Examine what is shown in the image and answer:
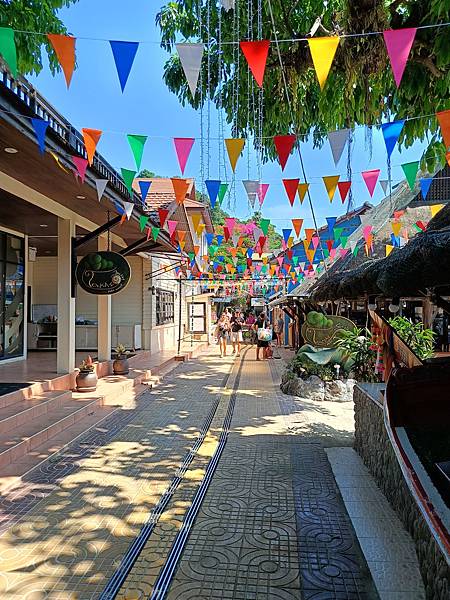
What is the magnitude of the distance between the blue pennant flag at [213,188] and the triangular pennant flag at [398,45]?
3149mm

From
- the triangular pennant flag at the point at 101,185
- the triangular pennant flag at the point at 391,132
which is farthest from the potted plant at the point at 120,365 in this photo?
the triangular pennant flag at the point at 391,132

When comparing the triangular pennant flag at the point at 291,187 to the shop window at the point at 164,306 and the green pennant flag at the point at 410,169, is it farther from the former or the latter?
the shop window at the point at 164,306

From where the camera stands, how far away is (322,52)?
12.0ft

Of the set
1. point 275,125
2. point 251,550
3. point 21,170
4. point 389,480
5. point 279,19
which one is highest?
point 279,19

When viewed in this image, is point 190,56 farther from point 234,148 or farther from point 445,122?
point 445,122

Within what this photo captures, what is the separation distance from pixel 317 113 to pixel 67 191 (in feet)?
13.4

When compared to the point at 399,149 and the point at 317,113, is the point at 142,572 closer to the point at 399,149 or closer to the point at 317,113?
the point at 399,149

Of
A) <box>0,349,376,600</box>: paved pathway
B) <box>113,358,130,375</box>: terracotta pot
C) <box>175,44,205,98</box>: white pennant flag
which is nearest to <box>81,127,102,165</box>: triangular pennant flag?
<box>175,44,205,98</box>: white pennant flag

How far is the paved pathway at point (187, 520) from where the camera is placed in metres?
2.88

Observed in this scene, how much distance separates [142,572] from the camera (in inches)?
118

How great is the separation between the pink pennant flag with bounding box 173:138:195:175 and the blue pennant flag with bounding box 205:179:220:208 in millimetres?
1064

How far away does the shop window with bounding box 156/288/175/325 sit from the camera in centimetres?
1642

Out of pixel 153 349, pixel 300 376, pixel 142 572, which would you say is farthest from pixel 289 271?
pixel 142 572

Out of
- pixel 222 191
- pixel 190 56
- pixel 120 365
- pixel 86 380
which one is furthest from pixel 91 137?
pixel 120 365
